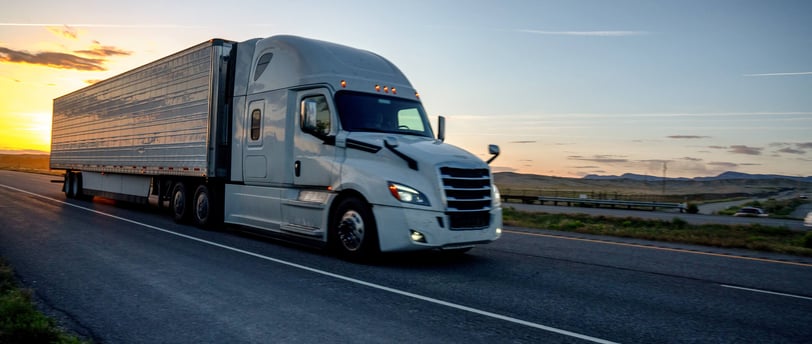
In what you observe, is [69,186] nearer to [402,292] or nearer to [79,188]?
[79,188]

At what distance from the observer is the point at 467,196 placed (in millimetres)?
8922

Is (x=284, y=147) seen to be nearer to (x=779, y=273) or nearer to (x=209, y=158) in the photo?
(x=209, y=158)

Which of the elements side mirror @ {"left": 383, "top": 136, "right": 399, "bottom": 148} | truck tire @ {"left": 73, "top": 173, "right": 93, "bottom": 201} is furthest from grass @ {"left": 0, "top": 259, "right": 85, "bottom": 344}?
truck tire @ {"left": 73, "top": 173, "right": 93, "bottom": 201}

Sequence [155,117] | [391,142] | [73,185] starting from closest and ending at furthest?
[391,142] → [155,117] → [73,185]

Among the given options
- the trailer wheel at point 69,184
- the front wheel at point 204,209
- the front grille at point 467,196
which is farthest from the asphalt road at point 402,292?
the trailer wheel at point 69,184

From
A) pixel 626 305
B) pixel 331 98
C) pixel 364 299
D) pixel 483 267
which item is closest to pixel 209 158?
pixel 331 98

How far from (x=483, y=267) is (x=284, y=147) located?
164 inches

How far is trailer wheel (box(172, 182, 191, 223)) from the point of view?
14.2 meters

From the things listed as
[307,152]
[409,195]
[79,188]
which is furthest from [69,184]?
[409,195]

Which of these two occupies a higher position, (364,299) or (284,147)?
(284,147)

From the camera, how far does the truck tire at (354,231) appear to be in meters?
8.82

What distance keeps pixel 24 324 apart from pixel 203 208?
8.84 metres

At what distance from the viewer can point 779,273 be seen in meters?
9.36

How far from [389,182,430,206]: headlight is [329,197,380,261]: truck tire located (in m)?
0.61
